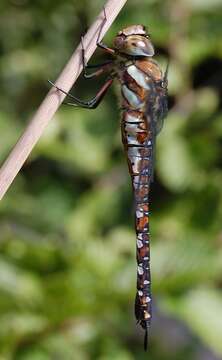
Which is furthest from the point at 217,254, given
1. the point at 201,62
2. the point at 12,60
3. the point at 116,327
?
the point at 12,60

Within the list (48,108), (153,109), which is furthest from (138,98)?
(48,108)

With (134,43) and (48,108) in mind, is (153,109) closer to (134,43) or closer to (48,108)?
(134,43)

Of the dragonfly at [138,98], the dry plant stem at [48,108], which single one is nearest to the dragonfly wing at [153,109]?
the dragonfly at [138,98]

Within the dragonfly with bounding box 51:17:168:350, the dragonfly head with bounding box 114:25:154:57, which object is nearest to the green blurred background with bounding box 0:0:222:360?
the dragonfly with bounding box 51:17:168:350

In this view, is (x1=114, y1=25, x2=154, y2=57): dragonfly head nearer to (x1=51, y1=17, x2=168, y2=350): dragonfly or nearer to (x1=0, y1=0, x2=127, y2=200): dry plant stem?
(x1=51, y1=17, x2=168, y2=350): dragonfly

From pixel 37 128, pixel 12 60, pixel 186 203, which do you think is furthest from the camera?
pixel 12 60

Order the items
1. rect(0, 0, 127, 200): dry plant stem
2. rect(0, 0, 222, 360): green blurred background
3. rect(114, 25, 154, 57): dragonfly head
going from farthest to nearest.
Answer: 1. rect(0, 0, 222, 360): green blurred background
2. rect(114, 25, 154, 57): dragonfly head
3. rect(0, 0, 127, 200): dry plant stem

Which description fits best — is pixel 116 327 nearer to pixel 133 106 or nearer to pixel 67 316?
pixel 67 316
